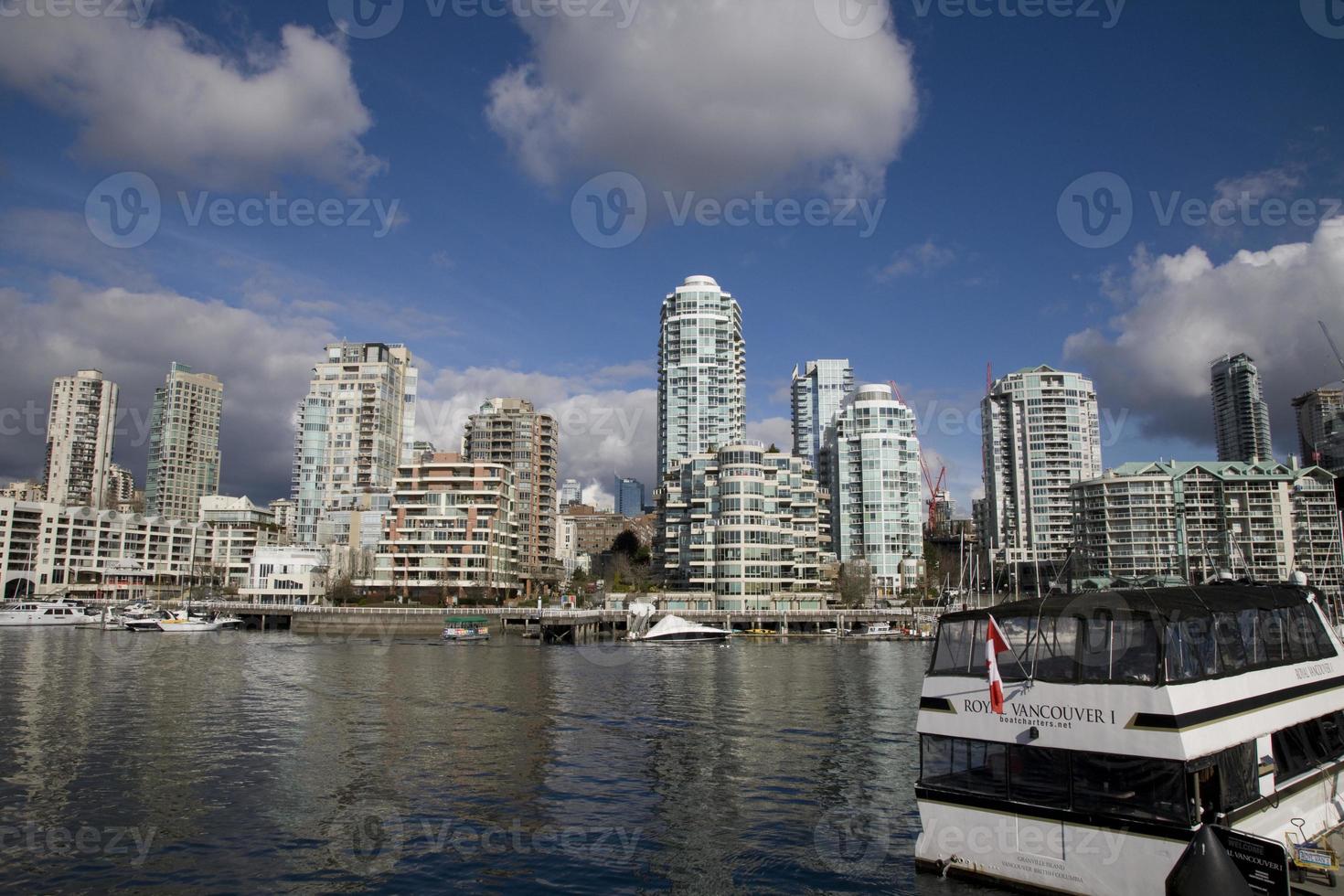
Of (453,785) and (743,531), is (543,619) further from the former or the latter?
(453,785)

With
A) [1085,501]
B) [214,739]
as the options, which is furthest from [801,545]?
[214,739]

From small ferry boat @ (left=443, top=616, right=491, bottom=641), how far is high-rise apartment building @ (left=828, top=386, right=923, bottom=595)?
76.5 m

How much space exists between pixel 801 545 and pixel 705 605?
23.5 metres

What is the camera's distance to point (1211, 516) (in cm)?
16588

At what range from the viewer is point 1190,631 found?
1745cm

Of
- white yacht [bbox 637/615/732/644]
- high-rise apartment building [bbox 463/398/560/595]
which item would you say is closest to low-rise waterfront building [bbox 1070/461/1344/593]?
white yacht [bbox 637/615/732/644]

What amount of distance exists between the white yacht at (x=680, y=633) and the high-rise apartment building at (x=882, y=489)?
6399 centimetres

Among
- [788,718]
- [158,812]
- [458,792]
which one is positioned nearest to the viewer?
[158,812]

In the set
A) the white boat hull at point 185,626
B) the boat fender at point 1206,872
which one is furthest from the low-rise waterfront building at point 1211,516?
the boat fender at point 1206,872

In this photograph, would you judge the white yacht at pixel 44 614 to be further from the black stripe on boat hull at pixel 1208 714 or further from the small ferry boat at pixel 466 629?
the black stripe on boat hull at pixel 1208 714

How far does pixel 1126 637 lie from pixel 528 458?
17364 centimetres

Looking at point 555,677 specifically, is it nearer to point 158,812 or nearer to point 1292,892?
point 158,812

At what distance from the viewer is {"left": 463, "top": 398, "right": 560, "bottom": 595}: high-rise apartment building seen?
18088cm

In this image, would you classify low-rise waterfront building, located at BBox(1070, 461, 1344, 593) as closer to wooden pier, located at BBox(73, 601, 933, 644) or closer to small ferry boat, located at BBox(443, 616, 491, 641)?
wooden pier, located at BBox(73, 601, 933, 644)
